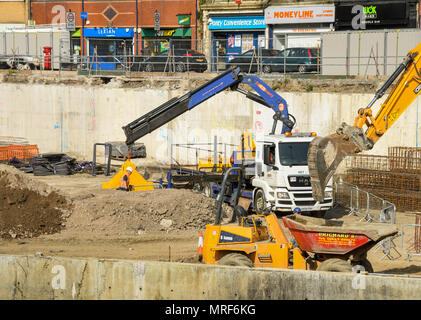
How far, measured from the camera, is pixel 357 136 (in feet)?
51.4

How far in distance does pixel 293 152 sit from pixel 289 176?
773 mm

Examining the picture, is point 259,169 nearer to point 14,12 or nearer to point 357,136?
point 357,136

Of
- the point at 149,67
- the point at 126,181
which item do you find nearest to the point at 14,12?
the point at 149,67

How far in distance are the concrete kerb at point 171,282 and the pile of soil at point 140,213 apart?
22.4 ft

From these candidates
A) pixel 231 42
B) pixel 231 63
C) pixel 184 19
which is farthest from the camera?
pixel 184 19

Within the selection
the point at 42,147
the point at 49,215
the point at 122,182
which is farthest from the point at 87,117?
the point at 49,215

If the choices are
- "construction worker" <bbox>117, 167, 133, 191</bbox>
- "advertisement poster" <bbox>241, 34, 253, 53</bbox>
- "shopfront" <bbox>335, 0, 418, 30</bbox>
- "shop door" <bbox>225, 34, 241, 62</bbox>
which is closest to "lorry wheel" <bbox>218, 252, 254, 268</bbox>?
"construction worker" <bbox>117, 167, 133, 191</bbox>

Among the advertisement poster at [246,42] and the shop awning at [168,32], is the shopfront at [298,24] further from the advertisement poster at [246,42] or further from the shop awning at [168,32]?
the shop awning at [168,32]

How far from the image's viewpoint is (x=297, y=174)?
20891 mm

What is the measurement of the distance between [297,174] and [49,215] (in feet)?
24.8

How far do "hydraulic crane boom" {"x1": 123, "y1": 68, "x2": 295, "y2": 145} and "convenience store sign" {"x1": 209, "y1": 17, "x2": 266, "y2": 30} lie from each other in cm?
2488

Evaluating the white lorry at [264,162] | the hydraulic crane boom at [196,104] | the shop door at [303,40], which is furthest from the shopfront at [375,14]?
the hydraulic crane boom at [196,104]

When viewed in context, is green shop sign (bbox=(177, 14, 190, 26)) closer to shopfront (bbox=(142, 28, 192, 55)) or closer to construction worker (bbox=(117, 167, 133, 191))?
shopfront (bbox=(142, 28, 192, 55))
